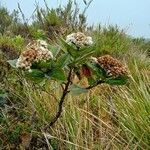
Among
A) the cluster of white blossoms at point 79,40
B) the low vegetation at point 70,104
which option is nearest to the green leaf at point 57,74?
the low vegetation at point 70,104

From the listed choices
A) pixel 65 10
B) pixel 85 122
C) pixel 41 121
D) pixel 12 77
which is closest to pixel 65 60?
pixel 85 122

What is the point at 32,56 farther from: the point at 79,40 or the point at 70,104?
the point at 70,104

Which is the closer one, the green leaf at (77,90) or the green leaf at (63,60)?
the green leaf at (63,60)

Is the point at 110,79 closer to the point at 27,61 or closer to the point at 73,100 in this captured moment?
the point at 27,61

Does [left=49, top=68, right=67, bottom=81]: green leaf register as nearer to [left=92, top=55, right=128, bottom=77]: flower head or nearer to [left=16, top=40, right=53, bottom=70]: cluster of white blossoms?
[left=16, top=40, right=53, bottom=70]: cluster of white blossoms

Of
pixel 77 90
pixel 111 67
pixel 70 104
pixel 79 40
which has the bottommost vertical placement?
Result: pixel 70 104

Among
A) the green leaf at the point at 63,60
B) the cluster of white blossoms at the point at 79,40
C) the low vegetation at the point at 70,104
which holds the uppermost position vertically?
the cluster of white blossoms at the point at 79,40

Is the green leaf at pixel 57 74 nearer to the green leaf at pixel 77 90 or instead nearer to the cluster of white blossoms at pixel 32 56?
the cluster of white blossoms at pixel 32 56

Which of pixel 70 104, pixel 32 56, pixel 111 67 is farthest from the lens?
pixel 70 104

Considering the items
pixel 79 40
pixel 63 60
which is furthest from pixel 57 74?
pixel 79 40

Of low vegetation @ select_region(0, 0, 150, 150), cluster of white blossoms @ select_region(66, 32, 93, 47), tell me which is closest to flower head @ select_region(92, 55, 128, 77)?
low vegetation @ select_region(0, 0, 150, 150)

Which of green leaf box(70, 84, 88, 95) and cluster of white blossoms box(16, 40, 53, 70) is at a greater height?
cluster of white blossoms box(16, 40, 53, 70)
